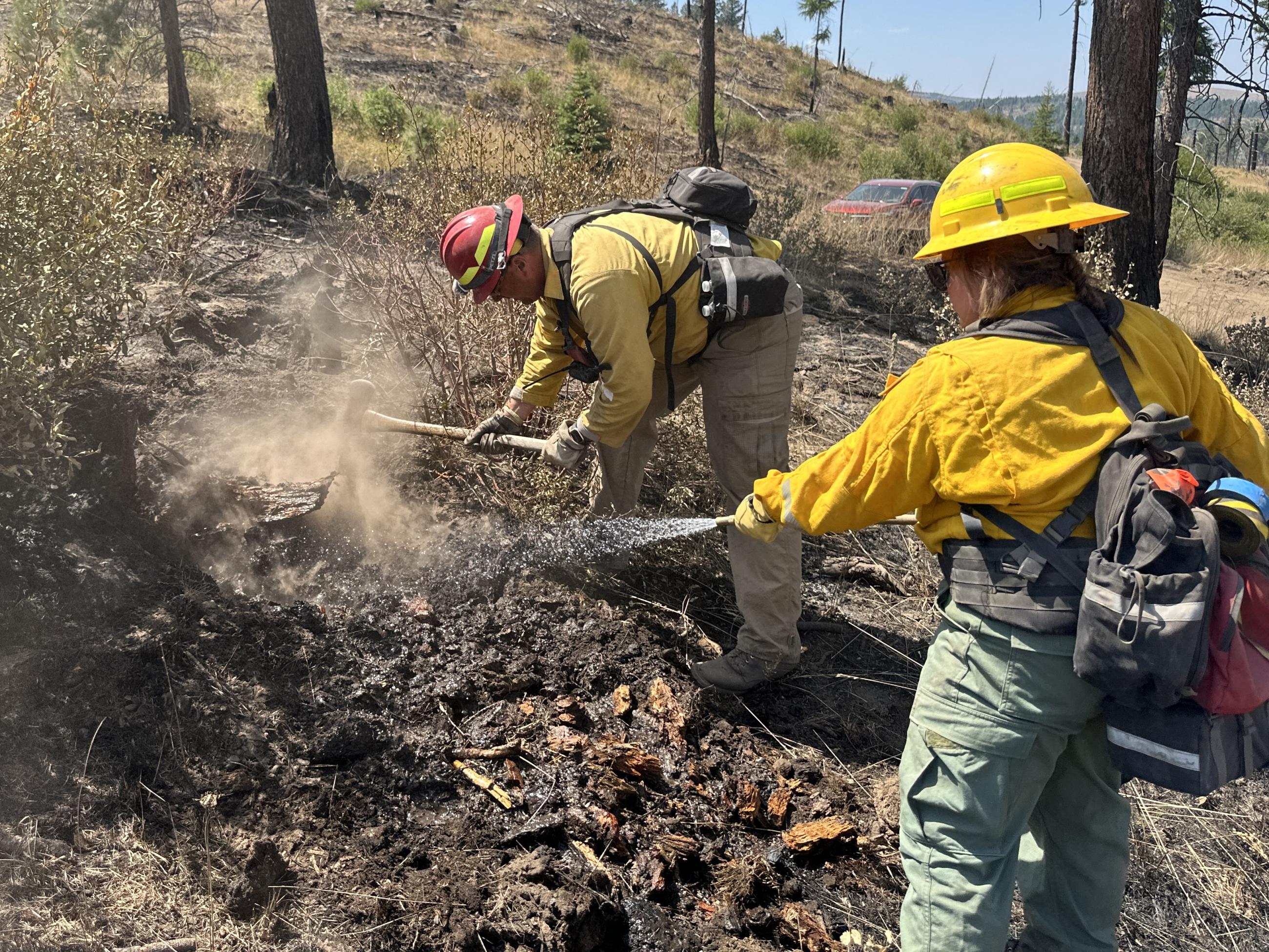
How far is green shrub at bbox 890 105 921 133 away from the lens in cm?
2958

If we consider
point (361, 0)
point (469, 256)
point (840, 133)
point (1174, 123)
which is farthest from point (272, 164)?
point (840, 133)

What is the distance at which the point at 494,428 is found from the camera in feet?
12.7

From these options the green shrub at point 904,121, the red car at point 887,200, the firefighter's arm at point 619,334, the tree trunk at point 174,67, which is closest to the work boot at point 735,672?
the firefighter's arm at point 619,334

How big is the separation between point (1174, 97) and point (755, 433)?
8.48m

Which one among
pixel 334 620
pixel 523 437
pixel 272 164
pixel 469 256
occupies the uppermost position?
pixel 272 164

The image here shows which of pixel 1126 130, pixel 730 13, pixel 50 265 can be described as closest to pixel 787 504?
pixel 50 265

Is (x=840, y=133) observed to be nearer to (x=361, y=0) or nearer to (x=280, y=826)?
(x=361, y=0)

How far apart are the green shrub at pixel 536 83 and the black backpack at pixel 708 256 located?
16777 millimetres

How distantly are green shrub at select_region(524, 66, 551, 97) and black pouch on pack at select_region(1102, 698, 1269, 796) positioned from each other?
62.1 ft

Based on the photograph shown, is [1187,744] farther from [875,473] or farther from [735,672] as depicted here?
[735,672]

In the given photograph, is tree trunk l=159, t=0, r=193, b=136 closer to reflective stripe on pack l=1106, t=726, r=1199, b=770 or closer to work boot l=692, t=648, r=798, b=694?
work boot l=692, t=648, r=798, b=694

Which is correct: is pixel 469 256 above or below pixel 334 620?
above

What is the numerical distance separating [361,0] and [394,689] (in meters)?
27.5

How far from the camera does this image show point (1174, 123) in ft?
29.9
